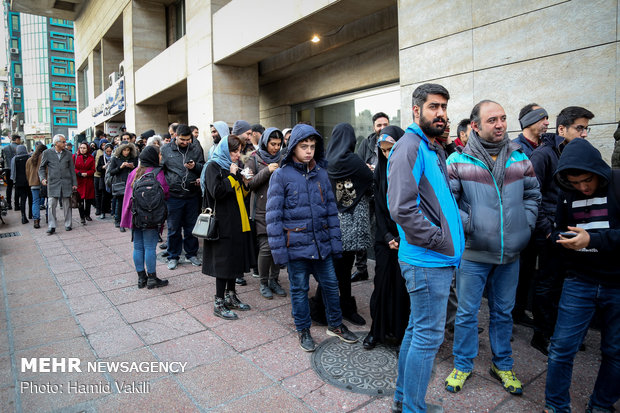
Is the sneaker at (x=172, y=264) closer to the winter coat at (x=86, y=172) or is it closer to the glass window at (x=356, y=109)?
the glass window at (x=356, y=109)

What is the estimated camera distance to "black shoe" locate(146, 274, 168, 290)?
552 centimetres

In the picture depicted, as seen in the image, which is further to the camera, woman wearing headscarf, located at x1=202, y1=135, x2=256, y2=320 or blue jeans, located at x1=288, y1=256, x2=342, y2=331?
woman wearing headscarf, located at x1=202, y1=135, x2=256, y2=320

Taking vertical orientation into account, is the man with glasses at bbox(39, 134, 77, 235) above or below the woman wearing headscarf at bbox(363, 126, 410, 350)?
above

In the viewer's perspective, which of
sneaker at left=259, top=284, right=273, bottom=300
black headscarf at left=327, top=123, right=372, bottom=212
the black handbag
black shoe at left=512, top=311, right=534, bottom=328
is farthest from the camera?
the black handbag

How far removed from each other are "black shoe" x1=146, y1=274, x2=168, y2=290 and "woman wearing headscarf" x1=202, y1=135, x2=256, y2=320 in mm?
1374

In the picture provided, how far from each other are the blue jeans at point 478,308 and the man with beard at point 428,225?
705 millimetres

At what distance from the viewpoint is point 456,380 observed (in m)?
3.03

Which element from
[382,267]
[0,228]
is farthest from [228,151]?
[0,228]

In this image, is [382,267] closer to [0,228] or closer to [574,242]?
[574,242]

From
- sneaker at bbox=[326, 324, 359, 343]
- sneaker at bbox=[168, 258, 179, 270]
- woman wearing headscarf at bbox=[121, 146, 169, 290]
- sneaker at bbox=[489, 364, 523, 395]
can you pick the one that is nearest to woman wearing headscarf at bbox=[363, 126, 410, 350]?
sneaker at bbox=[326, 324, 359, 343]

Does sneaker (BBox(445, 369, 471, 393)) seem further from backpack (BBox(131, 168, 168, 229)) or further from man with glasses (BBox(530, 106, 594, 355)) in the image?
backpack (BBox(131, 168, 168, 229))

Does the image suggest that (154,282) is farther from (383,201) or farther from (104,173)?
(104,173)

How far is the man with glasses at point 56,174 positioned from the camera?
949 centimetres

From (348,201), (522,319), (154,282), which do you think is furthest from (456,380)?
(154,282)
